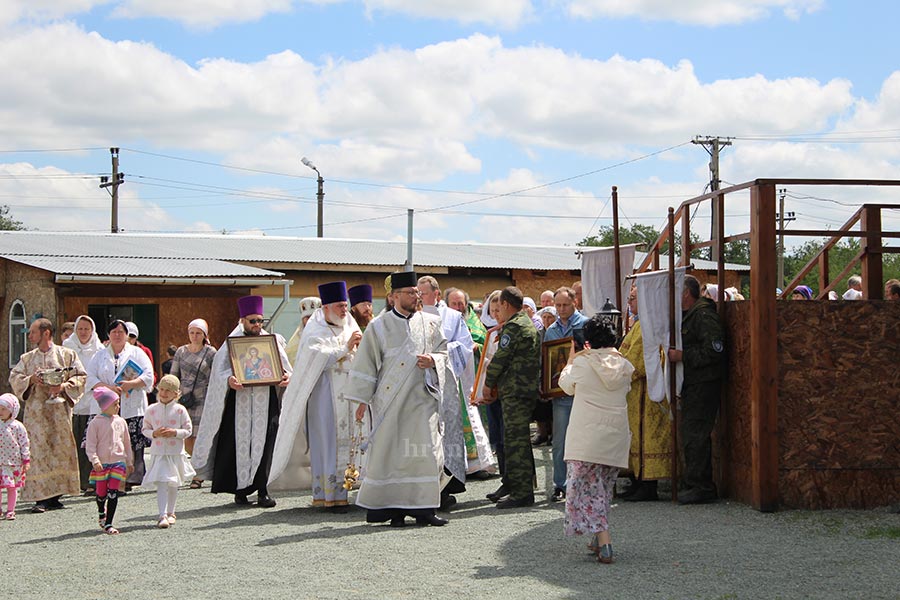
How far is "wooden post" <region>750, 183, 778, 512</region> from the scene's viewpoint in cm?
926

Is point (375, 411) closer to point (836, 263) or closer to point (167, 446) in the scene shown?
point (167, 446)

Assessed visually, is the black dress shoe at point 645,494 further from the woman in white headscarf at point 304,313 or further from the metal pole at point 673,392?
the woman in white headscarf at point 304,313

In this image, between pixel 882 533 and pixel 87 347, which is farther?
pixel 87 347

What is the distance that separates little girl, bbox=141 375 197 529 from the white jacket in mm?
3492

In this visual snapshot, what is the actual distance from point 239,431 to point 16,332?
42.4 feet

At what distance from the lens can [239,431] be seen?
10844 millimetres

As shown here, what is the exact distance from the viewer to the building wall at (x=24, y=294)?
20406mm

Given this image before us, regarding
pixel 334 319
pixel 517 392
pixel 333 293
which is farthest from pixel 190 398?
pixel 517 392

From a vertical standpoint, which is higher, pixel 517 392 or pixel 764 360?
pixel 764 360

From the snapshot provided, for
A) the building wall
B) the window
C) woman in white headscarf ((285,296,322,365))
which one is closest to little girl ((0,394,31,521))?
woman in white headscarf ((285,296,322,365))

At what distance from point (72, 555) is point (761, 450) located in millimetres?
5262

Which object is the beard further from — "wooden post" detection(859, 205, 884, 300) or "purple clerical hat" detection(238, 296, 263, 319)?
"wooden post" detection(859, 205, 884, 300)

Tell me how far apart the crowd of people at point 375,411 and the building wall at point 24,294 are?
28.5 ft

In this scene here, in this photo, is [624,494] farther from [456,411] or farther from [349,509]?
[349,509]
